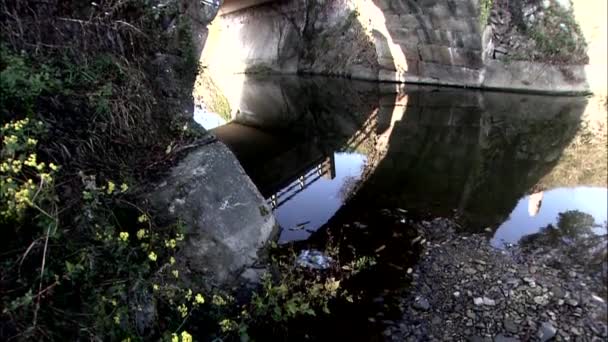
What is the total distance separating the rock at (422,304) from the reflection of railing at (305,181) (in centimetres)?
341

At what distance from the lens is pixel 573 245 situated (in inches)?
232

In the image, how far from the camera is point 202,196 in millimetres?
4590

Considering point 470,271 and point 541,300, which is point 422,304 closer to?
point 470,271

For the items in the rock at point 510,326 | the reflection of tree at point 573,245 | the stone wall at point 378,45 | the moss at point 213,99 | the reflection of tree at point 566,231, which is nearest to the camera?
the rock at point 510,326

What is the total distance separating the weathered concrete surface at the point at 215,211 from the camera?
4.31 meters

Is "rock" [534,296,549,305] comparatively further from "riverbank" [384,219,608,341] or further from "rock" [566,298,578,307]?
"rock" [566,298,578,307]

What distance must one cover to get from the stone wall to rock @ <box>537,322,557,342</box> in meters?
14.1

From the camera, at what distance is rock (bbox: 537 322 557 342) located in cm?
420

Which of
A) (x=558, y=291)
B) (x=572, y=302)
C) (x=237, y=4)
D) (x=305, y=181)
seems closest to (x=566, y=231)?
(x=558, y=291)

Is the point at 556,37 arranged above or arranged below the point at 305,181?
above

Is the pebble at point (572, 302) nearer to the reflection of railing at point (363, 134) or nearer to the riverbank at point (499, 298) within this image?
the riverbank at point (499, 298)

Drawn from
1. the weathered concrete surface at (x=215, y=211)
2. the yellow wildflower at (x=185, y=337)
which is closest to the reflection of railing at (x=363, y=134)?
the weathered concrete surface at (x=215, y=211)

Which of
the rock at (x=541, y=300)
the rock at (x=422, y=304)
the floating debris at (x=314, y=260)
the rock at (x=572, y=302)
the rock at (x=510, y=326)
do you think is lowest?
the floating debris at (x=314, y=260)

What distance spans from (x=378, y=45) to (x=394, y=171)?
1347 centimetres
